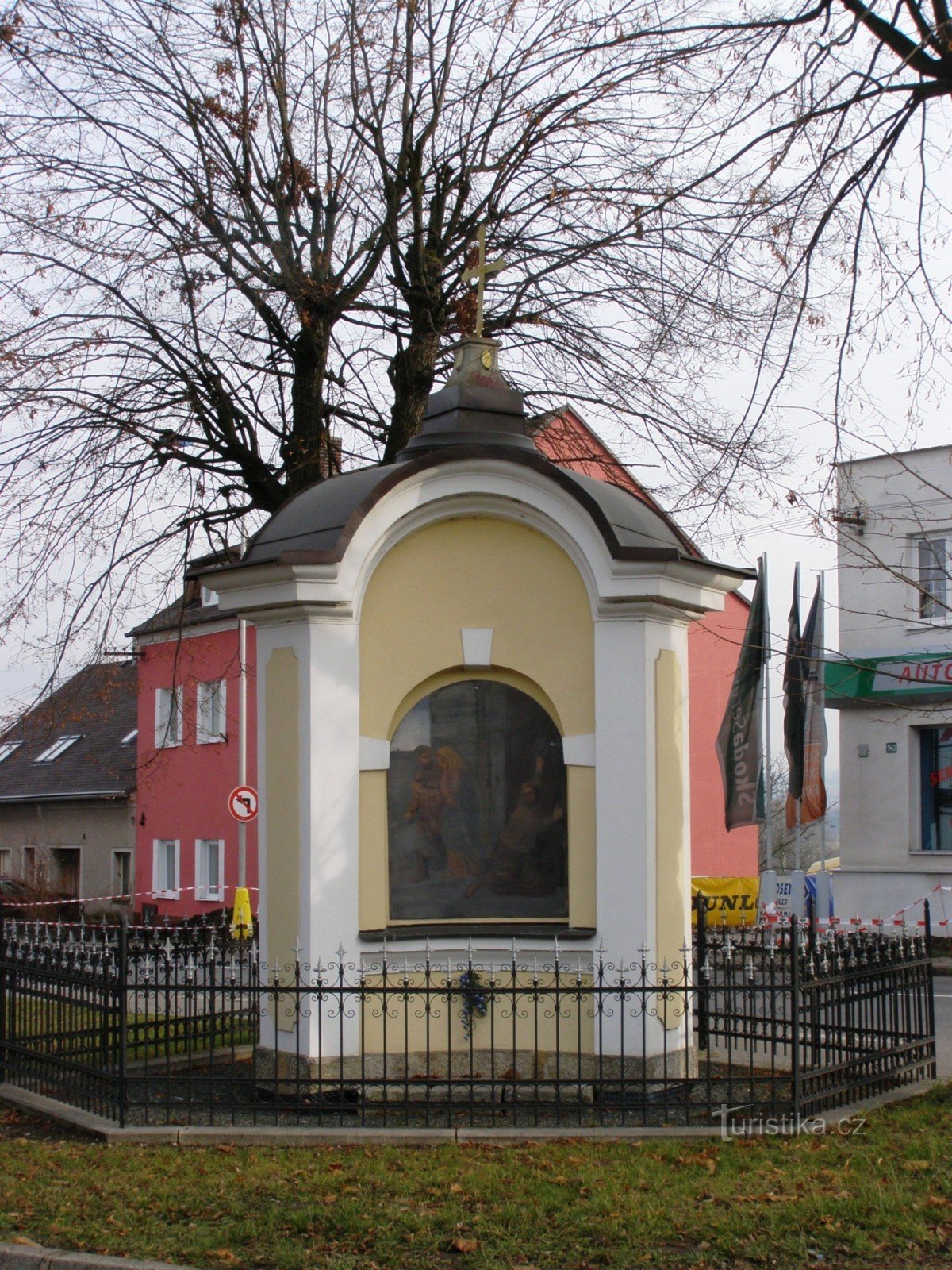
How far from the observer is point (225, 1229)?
5.78 meters

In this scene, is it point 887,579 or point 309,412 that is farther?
point 887,579

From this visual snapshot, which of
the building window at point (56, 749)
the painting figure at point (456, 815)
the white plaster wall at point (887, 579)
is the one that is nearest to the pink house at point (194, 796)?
the building window at point (56, 749)

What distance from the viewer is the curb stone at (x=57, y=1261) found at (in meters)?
5.37

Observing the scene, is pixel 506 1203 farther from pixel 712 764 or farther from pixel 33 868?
pixel 33 868

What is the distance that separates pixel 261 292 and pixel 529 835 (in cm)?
737

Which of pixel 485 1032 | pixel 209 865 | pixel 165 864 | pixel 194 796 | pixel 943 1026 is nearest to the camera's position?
pixel 485 1032

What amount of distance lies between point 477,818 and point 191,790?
78.0 feet

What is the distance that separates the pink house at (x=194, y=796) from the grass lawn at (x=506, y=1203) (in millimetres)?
21779

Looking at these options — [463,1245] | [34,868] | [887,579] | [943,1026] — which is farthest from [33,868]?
[463,1245]

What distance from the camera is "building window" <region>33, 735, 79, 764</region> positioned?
37312 mm

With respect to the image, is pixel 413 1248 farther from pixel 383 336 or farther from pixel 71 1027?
pixel 383 336

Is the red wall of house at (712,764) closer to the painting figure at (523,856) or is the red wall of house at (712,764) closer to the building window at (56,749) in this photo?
the building window at (56,749)

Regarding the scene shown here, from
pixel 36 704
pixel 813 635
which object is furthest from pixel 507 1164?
pixel 813 635

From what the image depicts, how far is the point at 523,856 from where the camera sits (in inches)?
351
